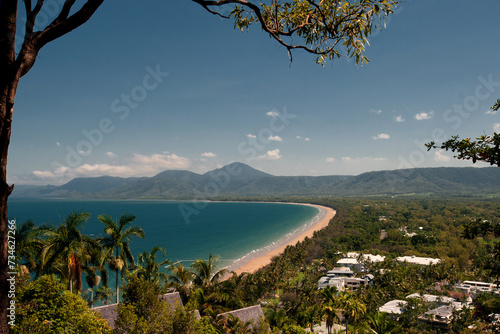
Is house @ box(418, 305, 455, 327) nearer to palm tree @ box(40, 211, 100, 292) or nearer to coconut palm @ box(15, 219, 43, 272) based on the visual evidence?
palm tree @ box(40, 211, 100, 292)

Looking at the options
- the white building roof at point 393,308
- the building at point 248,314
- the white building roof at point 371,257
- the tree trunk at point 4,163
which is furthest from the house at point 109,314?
the white building roof at point 371,257

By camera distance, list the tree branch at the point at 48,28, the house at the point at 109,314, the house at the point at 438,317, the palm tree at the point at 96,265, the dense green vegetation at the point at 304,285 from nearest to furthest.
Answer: the tree branch at the point at 48,28, the dense green vegetation at the point at 304,285, the house at the point at 109,314, the palm tree at the point at 96,265, the house at the point at 438,317

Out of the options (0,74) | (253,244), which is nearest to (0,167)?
(0,74)

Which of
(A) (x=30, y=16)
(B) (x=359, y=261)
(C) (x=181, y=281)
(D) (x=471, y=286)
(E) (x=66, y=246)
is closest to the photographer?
(A) (x=30, y=16)

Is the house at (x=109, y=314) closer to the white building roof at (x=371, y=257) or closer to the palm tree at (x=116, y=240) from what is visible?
the palm tree at (x=116, y=240)

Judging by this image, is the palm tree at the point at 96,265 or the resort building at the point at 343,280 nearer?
the palm tree at the point at 96,265

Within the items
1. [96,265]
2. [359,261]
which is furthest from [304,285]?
[96,265]

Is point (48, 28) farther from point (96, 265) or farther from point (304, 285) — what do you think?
point (304, 285)

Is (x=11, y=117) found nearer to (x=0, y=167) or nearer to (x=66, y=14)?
(x=0, y=167)

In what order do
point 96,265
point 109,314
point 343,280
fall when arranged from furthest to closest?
point 343,280 < point 96,265 < point 109,314
